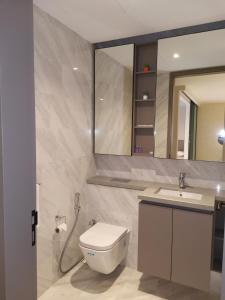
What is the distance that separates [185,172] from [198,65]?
1.05m

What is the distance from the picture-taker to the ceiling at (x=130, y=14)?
175 cm

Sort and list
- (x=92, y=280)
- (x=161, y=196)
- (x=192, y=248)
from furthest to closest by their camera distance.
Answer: (x=92, y=280)
(x=161, y=196)
(x=192, y=248)

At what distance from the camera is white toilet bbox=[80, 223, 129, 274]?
1.98 metres

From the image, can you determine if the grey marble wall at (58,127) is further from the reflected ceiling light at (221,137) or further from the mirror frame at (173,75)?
the reflected ceiling light at (221,137)

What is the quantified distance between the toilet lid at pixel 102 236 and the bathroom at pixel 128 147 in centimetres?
2

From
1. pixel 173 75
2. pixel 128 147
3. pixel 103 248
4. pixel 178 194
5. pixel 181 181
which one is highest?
pixel 173 75

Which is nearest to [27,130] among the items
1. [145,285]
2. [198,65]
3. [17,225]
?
[17,225]

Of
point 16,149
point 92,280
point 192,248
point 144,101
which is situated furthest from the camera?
point 144,101

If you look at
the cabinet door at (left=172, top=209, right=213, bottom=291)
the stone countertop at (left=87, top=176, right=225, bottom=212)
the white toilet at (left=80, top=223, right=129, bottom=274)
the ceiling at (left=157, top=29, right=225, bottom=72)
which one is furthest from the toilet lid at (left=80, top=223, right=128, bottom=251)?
the ceiling at (left=157, top=29, right=225, bottom=72)

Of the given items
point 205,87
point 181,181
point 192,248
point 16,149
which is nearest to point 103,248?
point 192,248

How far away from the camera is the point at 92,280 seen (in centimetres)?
223

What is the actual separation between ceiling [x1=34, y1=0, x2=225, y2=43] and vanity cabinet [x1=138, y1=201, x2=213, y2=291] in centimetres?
162

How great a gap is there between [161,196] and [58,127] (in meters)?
1.12

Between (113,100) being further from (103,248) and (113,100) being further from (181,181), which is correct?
(103,248)
